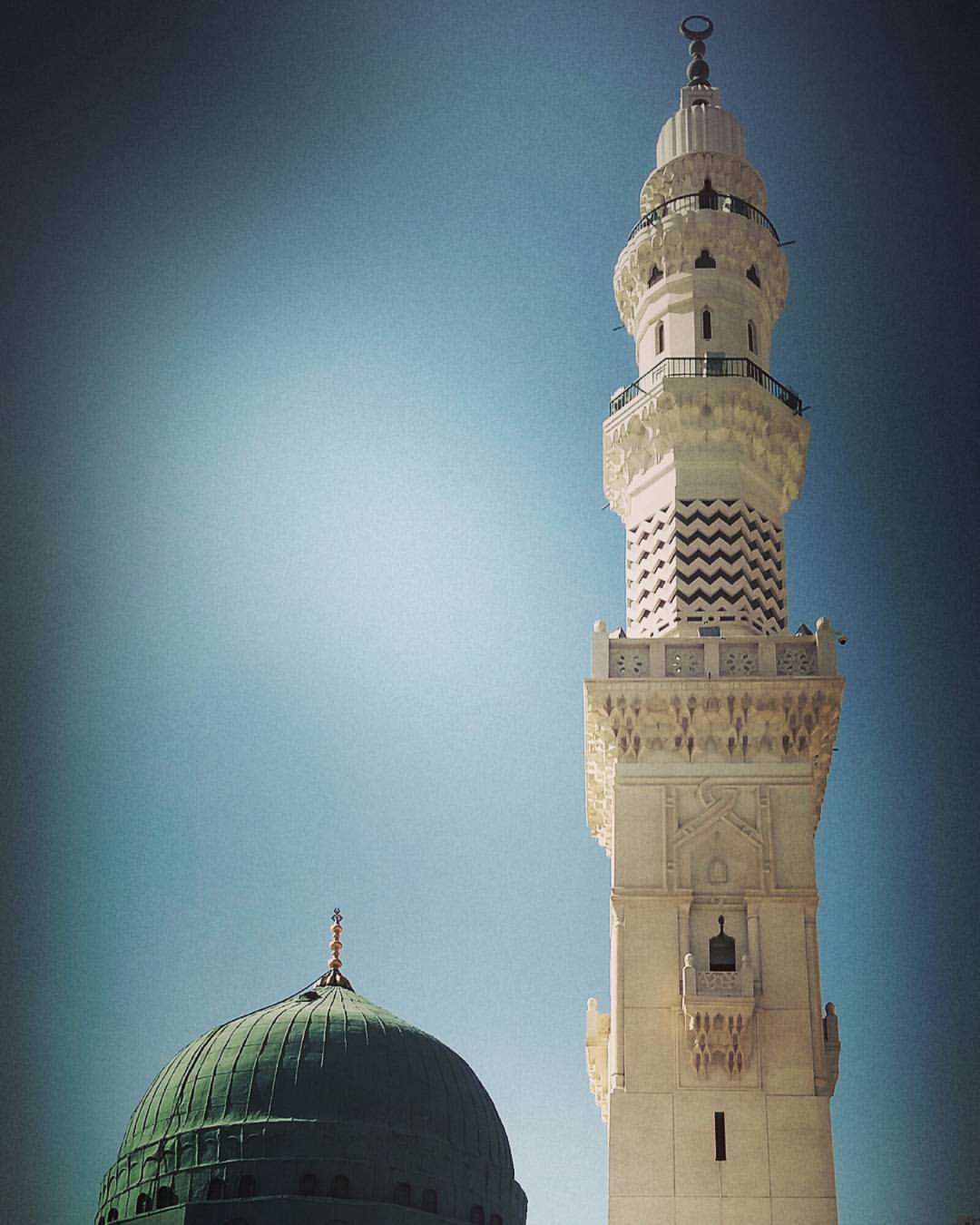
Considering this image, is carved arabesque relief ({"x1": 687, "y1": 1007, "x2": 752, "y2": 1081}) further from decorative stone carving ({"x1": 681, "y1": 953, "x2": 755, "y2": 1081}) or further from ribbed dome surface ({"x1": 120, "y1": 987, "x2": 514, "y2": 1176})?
ribbed dome surface ({"x1": 120, "y1": 987, "x2": 514, "y2": 1176})

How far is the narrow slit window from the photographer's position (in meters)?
21.4

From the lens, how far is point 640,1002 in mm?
22391

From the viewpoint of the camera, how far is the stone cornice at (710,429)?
26547mm

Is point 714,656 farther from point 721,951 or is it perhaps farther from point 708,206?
point 708,206

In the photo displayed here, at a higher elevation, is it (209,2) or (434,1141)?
(209,2)

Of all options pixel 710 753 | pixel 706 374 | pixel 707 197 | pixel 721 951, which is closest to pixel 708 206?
pixel 707 197

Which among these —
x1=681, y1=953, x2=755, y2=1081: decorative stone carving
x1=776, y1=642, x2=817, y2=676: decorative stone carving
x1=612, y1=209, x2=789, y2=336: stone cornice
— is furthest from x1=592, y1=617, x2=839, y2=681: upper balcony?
x1=612, y1=209, x2=789, y2=336: stone cornice

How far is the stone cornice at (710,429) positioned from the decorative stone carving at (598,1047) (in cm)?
745

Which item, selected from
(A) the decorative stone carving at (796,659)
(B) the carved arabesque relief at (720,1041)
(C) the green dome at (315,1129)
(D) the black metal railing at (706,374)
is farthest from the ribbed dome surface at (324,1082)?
(D) the black metal railing at (706,374)

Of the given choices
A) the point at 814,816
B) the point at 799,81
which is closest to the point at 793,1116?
the point at 814,816

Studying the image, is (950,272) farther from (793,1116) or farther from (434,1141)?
(434,1141)

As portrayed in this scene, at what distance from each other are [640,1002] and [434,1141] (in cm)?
349

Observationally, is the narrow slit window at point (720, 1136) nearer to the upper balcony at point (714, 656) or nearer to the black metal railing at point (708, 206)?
the upper balcony at point (714, 656)

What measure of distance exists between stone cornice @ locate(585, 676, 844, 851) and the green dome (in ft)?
15.4
